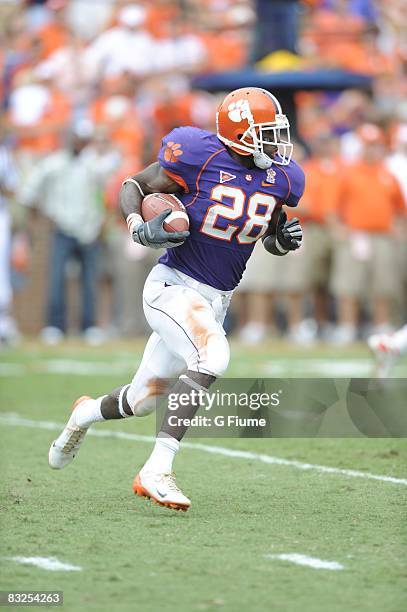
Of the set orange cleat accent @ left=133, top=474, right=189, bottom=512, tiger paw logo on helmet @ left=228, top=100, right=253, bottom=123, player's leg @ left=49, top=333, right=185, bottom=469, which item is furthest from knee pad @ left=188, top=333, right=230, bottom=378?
tiger paw logo on helmet @ left=228, top=100, right=253, bottom=123

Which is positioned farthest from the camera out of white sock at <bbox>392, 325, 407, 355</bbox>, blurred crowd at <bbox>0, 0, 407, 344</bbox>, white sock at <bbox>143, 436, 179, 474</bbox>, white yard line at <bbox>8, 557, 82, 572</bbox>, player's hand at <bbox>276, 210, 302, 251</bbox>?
blurred crowd at <bbox>0, 0, 407, 344</bbox>

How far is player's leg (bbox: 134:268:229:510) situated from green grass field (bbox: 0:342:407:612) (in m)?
0.12

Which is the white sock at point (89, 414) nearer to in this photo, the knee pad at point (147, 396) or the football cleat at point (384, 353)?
the knee pad at point (147, 396)

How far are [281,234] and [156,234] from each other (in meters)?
0.68

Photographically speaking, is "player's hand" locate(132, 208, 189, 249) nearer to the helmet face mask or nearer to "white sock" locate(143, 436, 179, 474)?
the helmet face mask

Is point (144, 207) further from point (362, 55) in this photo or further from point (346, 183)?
point (362, 55)

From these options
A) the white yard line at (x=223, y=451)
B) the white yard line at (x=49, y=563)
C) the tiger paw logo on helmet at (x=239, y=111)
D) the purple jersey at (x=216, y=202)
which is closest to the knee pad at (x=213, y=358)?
the purple jersey at (x=216, y=202)

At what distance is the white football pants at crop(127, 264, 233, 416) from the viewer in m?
5.36

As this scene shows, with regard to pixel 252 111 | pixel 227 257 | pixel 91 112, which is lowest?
pixel 227 257

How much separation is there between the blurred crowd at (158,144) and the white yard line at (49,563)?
27.2ft

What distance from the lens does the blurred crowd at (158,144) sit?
1350 cm

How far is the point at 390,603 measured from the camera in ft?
12.4

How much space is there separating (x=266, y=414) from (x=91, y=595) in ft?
8.84

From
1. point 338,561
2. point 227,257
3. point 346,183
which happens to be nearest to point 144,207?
point 227,257
